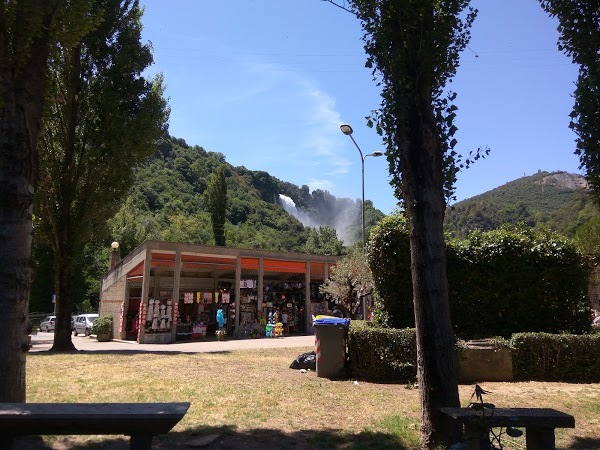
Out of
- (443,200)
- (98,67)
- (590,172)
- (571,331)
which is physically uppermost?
(98,67)

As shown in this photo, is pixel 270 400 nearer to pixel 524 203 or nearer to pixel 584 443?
pixel 584 443

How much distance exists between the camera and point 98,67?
56.7 feet

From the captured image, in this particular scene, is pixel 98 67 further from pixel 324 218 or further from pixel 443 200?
pixel 324 218

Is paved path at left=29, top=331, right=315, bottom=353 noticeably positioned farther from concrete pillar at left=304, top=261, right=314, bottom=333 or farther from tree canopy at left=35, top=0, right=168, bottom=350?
concrete pillar at left=304, top=261, right=314, bottom=333

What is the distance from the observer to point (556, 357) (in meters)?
9.44

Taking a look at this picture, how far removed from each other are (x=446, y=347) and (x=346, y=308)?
20.3 metres

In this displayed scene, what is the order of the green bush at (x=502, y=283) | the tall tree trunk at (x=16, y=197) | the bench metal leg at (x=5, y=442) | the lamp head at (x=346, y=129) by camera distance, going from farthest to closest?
the lamp head at (x=346, y=129), the green bush at (x=502, y=283), the tall tree trunk at (x=16, y=197), the bench metal leg at (x=5, y=442)

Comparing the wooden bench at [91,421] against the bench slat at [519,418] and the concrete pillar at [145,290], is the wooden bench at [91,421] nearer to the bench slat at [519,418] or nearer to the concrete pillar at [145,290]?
the bench slat at [519,418]

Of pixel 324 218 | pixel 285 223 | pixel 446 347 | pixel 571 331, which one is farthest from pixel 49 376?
pixel 324 218

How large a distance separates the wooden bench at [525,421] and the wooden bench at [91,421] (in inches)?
94.3

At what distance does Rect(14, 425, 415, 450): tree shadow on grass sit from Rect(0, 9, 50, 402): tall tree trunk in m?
0.79

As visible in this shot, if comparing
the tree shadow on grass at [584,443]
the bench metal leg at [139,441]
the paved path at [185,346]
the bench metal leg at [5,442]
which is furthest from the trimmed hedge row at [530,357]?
the paved path at [185,346]

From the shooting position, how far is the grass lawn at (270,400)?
5266mm

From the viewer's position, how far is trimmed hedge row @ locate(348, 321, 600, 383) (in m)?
9.34
